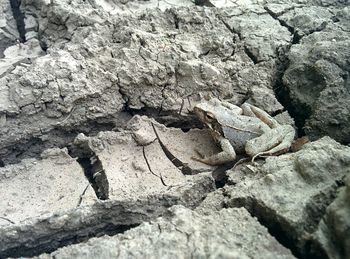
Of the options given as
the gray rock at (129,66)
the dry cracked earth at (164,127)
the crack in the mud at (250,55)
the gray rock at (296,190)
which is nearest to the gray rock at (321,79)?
the dry cracked earth at (164,127)

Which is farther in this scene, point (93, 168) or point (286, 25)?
point (286, 25)

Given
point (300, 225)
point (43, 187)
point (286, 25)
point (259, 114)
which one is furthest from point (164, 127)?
point (286, 25)

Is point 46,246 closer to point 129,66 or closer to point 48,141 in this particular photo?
point 48,141

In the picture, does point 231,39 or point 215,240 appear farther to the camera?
point 231,39

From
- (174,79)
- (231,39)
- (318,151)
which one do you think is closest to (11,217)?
(174,79)

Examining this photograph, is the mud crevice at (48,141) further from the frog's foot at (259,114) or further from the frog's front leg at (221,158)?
the frog's foot at (259,114)

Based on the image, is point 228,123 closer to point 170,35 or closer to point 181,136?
point 181,136

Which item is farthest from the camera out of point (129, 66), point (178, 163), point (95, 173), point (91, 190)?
point (129, 66)

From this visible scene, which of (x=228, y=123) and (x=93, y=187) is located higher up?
(x=228, y=123)
